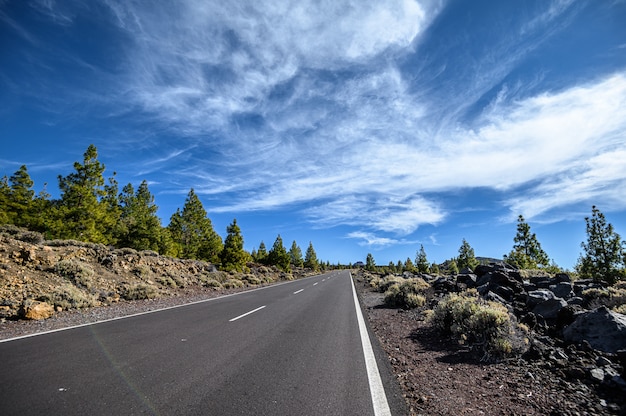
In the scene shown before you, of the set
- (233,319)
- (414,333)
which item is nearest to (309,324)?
(233,319)

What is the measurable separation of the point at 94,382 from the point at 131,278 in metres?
15.7

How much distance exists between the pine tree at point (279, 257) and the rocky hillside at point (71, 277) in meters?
43.8

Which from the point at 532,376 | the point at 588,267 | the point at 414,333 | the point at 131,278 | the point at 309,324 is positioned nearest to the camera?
the point at 532,376

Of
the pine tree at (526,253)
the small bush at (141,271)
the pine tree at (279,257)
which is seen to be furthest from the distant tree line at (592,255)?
the pine tree at (279,257)

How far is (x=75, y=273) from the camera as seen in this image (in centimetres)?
1377

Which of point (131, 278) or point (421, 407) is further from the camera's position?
point (131, 278)

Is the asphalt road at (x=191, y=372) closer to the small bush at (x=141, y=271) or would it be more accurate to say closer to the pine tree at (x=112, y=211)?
the small bush at (x=141, y=271)

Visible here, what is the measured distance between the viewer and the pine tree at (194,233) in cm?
4328

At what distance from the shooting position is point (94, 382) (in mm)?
4207

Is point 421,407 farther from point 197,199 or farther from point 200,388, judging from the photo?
point 197,199

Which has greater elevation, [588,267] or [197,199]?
[197,199]

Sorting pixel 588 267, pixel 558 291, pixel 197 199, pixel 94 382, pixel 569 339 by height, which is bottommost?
pixel 94 382

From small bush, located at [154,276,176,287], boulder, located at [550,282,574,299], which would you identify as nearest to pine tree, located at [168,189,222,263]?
small bush, located at [154,276,176,287]

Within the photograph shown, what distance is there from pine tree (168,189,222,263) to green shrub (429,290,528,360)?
129 feet
